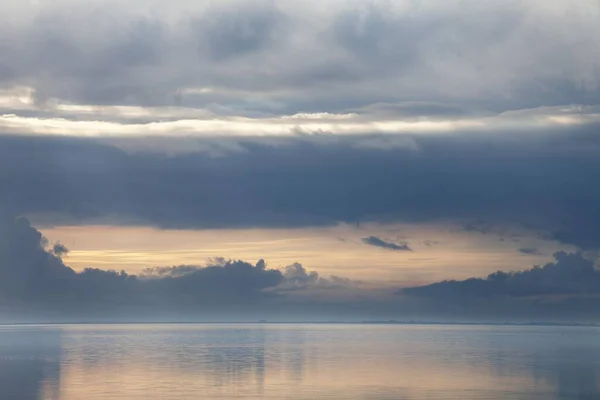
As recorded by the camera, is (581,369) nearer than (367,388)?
No

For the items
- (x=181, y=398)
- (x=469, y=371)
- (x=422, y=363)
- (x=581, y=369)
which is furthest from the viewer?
(x=422, y=363)

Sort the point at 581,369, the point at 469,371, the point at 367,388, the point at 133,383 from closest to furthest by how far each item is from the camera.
A: the point at 367,388, the point at 133,383, the point at 469,371, the point at 581,369

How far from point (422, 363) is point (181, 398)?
7146 cm

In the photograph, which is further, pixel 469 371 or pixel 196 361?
pixel 196 361

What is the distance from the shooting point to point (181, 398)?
95.2 m

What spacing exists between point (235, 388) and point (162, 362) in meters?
55.4

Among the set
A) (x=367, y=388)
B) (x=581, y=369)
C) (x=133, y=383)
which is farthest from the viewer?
(x=581, y=369)

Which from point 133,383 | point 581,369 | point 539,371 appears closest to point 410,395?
point 133,383

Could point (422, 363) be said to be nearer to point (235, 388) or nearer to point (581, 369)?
point (581, 369)

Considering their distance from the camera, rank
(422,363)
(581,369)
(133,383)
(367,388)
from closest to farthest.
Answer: (367,388)
(133,383)
(581,369)
(422,363)

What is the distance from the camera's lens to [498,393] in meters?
101

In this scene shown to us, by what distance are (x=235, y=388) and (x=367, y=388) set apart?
15.4m

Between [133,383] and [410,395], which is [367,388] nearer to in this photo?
[410,395]

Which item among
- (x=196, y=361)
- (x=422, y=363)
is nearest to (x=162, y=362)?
(x=196, y=361)
